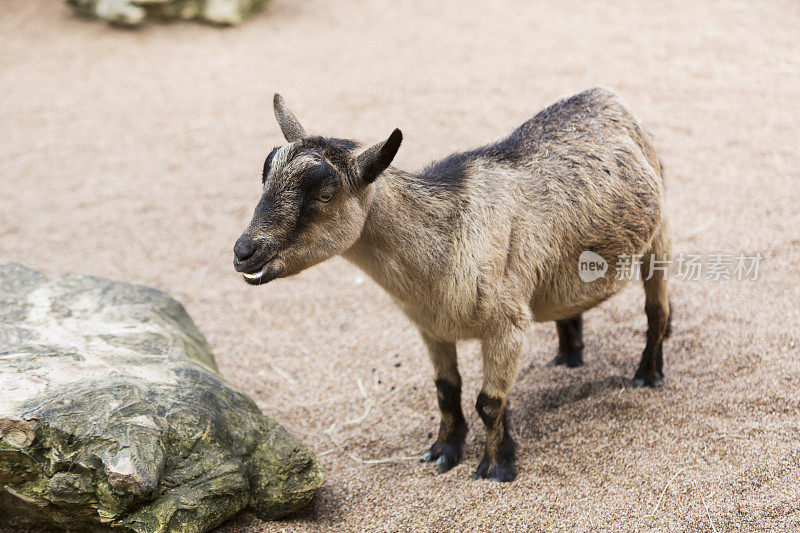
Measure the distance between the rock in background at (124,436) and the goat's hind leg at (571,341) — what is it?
246 cm

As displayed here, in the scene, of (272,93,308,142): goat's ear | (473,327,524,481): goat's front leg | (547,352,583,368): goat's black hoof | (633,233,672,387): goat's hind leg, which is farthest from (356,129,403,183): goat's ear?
(547,352,583,368): goat's black hoof

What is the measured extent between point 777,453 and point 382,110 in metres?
7.55

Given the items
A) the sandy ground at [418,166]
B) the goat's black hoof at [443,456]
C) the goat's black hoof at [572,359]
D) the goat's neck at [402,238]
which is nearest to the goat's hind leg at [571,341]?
the goat's black hoof at [572,359]

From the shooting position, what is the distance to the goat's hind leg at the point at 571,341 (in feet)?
19.1

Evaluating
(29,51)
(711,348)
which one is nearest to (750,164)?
(711,348)

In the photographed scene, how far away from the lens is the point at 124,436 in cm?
361

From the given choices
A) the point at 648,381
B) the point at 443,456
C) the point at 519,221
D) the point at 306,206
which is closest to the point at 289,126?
the point at 306,206

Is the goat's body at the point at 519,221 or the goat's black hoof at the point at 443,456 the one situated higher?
the goat's body at the point at 519,221

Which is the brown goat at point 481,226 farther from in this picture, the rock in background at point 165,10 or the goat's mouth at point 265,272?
the rock in background at point 165,10

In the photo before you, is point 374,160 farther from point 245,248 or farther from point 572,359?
point 572,359

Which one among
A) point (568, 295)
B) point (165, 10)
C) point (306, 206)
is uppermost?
point (306, 206)

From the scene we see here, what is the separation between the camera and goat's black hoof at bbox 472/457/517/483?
4.59m

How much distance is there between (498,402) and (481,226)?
1.09 m

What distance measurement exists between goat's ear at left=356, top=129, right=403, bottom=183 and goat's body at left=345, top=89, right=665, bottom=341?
0.26 meters
